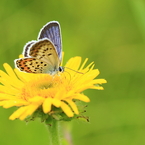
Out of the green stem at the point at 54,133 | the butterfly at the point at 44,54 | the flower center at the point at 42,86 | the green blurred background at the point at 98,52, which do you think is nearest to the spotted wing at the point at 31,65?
the butterfly at the point at 44,54

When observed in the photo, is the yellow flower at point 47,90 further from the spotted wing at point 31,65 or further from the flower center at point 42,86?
the spotted wing at point 31,65

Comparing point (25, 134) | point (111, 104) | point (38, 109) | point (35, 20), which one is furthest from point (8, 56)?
point (38, 109)

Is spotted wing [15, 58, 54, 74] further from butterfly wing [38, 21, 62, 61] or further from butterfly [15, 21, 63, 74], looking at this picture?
butterfly wing [38, 21, 62, 61]

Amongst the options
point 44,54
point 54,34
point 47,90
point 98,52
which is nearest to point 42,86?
point 47,90

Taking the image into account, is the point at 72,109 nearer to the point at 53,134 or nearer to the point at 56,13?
the point at 53,134

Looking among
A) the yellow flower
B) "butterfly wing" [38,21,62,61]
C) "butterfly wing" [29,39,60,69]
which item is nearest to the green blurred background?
the yellow flower

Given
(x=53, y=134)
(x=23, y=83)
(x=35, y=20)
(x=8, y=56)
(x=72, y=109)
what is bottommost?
(x=53, y=134)

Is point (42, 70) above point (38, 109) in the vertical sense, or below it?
above
